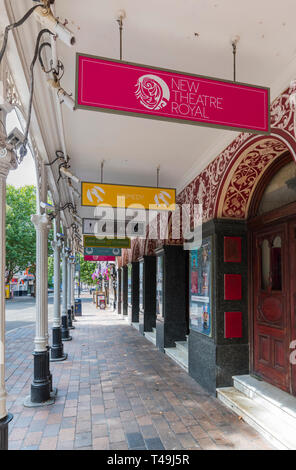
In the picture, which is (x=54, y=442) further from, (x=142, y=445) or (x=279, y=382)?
(x=279, y=382)

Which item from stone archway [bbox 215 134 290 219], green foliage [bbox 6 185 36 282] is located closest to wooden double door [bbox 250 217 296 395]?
stone archway [bbox 215 134 290 219]

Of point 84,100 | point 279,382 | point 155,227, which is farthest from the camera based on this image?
point 155,227

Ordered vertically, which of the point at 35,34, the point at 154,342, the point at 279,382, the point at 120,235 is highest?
the point at 35,34

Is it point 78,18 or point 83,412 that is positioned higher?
point 78,18

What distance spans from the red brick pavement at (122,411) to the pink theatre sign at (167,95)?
319cm

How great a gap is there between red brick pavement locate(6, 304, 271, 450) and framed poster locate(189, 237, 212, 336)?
1.01 metres

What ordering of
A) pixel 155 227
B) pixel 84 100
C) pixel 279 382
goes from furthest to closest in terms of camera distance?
pixel 155 227, pixel 279 382, pixel 84 100

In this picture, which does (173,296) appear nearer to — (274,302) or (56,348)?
(56,348)

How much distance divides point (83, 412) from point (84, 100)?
3.84 m

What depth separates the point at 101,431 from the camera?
3623 millimetres

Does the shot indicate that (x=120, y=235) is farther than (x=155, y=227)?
Yes

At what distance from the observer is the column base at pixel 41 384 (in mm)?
4543

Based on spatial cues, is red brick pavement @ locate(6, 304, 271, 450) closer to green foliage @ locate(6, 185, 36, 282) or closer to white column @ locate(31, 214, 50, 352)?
white column @ locate(31, 214, 50, 352)
